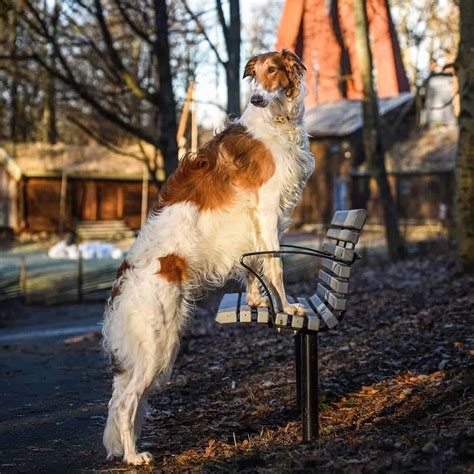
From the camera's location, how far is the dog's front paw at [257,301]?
544 centimetres

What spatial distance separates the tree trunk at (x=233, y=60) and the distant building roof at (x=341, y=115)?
27.2m

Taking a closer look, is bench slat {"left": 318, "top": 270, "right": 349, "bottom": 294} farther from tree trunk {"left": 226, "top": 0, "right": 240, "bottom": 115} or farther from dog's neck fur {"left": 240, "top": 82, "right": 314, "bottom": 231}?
tree trunk {"left": 226, "top": 0, "right": 240, "bottom": 115}

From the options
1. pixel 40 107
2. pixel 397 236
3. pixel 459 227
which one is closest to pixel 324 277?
pixel 459 227

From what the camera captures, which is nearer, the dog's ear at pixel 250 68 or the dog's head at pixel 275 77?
the dog's head at pixel 275 77

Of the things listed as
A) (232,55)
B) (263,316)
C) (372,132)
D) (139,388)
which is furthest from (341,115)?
(139,388)

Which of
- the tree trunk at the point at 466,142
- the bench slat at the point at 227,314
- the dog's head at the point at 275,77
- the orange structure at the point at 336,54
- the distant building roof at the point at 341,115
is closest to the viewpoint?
the bench slat at the point at 227,314

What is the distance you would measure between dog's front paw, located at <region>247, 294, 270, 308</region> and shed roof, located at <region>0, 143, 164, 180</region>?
2839 centimetres

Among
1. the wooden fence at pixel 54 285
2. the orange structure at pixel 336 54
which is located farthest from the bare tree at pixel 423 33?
the wooden fence at pixel 54 285

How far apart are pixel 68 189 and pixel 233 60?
24.4 m

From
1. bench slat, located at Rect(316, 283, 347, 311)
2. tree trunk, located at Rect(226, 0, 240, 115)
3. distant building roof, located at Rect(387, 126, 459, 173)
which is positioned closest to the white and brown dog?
bench slat, located at Rect(316, 283, 347, 311)

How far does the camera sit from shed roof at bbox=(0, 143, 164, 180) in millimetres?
34594

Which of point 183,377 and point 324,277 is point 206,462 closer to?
point 324,277

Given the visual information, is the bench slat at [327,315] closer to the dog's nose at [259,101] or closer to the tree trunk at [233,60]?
the dog's nose at [259,101]

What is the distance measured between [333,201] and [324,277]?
36.5 metres
